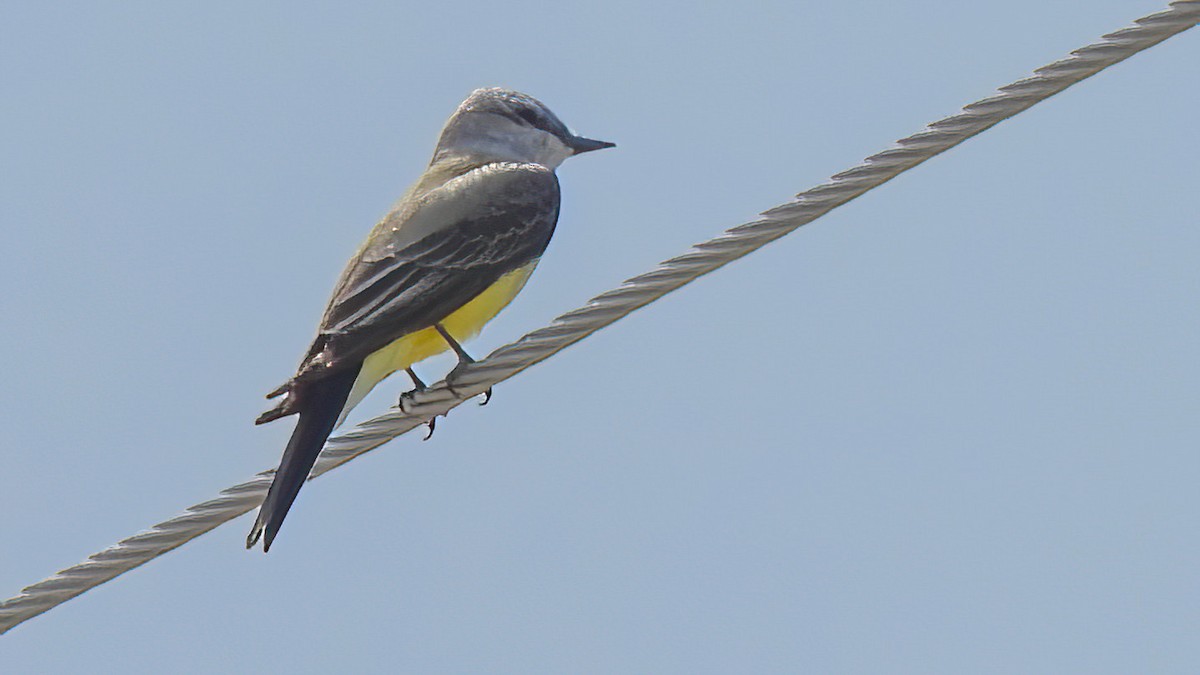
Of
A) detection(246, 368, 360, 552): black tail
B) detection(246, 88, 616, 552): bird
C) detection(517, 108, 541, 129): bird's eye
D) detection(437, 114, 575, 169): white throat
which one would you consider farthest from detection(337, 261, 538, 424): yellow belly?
detection(517, 108, 541, 129): bird's eye

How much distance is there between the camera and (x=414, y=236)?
6.62 m

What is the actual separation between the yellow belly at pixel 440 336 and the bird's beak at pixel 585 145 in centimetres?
120

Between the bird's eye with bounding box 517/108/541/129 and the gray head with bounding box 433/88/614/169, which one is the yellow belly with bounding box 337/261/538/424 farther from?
the bird's eye with bounding box 517/108/541/129

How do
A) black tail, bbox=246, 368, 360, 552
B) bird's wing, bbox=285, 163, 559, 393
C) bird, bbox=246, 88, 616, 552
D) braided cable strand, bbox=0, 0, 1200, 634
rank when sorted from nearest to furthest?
braided cable strand, bbox=0, 0, 1200, 634
black tail, bbox=246, 368, 360, 552
bird, bbox=246, 88, 616, 552
bird's wing, bbox=285, 163, 559, 393

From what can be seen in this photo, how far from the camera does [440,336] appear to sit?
657 cm

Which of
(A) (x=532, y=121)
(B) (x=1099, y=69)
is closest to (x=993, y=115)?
(B) (x=1099, y=69)

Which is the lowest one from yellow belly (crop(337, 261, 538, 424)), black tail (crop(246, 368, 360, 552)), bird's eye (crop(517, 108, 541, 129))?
black tail (crop(246, 368, 360, 552))

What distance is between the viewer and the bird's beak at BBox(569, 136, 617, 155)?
7.95m

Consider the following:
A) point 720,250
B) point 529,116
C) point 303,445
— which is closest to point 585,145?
point 529,116

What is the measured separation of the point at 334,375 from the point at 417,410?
0.34m

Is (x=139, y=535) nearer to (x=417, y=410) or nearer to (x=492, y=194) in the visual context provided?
(x=417, y=410)

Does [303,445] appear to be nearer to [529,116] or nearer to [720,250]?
[720,250]

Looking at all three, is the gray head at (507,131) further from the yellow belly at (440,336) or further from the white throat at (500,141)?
the yellow belly at (440,336)

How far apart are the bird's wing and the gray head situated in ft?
1.85
